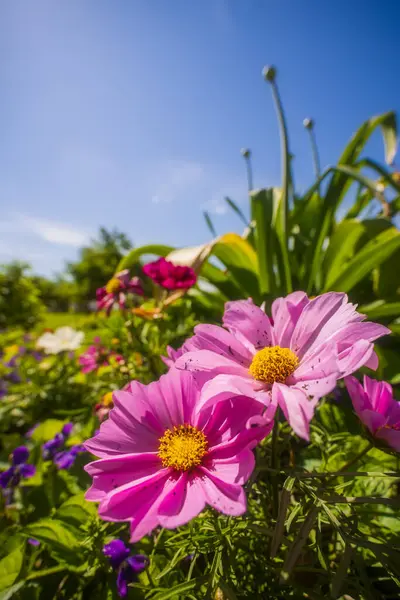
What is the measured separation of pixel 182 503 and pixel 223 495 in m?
0.04

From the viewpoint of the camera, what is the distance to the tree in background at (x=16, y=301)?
444 cm

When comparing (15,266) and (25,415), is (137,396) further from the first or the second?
(15,266)

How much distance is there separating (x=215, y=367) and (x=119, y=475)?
0.12 m

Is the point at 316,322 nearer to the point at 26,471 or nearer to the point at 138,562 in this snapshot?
the point at 138,562

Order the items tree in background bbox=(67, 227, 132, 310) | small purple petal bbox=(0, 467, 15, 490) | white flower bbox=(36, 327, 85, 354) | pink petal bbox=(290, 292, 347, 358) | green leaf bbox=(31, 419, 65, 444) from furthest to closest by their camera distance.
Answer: tree in background bbox=(67, 227, 132, 310)
white flower bbox=(36, 327, 85, 354)
green leaf bbox=(31, 419, 65, 444)
small purple petal bbox=(0, 467, 15, 490)
pink petal bbox=(290, 292, 347, 358)

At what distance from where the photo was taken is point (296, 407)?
241 mm

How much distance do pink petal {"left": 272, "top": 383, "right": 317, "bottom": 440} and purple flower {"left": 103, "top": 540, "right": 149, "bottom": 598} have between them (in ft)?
1.05

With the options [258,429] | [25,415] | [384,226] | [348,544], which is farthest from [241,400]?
[25,415]

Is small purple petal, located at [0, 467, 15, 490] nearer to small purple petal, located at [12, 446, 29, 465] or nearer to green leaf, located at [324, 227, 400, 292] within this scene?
small purple petal, located at [12, 446, 29, 465]

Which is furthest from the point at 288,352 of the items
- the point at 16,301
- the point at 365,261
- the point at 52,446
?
the point at 16,301

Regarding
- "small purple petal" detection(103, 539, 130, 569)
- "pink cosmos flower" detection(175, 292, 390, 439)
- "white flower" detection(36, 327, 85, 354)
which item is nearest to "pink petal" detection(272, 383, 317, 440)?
"pink cosmos flower" detection(175, 292, 390, 439)

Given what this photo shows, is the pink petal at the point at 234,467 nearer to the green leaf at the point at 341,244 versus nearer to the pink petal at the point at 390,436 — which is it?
the pink petal at the point at 390,436

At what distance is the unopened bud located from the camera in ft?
4.42

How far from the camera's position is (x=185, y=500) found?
26 cm
